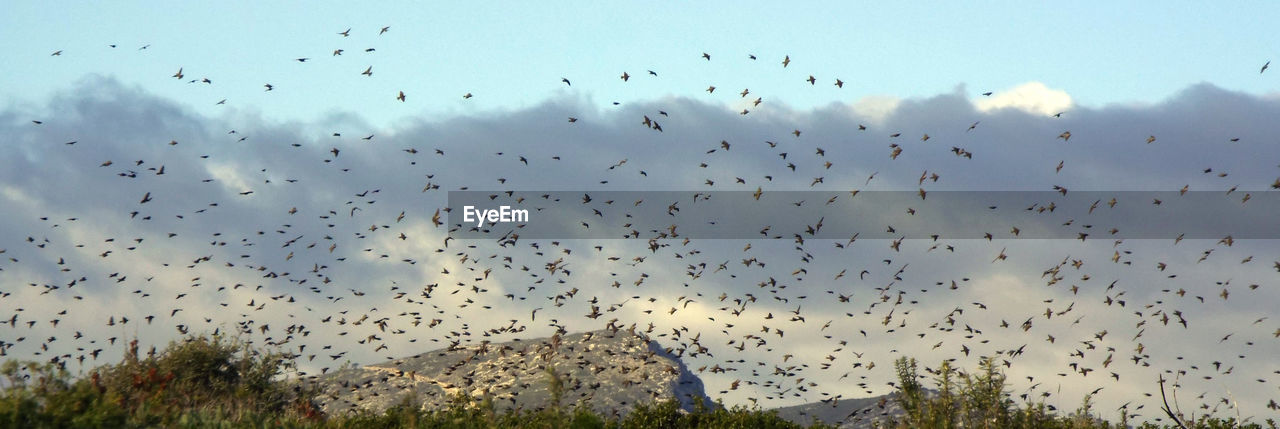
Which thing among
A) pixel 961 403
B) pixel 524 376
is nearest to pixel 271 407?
pixel 961 403

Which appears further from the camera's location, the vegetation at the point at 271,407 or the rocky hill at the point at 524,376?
the rocky hill at the point at 524,376

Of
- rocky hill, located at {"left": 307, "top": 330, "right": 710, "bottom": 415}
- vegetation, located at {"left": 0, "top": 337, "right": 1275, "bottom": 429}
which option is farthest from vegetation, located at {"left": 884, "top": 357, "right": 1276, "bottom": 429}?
rocky hill, located at {"left": 307, "top": 330, "right": 710, "bottom": 415}

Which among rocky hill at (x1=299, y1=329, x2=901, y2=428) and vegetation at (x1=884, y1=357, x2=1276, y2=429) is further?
rocky hill at (x1=299, y1=329, x2=901, y2=428)

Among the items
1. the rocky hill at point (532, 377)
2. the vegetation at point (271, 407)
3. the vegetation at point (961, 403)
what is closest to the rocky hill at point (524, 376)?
the rocky hill at point (532, 377)

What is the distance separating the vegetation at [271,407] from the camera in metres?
14.2

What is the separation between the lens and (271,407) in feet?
127

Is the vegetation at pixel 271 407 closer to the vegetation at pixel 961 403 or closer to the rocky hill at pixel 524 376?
the vegetation at pixel 961 403

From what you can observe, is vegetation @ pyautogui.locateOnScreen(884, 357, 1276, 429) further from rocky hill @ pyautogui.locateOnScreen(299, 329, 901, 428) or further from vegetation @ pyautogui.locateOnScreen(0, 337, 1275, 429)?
rocky hill @ pyautogui.locateOnScreen(299, 329, 901, 428)

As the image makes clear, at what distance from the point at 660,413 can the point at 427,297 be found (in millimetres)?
11065

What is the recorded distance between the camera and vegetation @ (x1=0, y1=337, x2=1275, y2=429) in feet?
46.5

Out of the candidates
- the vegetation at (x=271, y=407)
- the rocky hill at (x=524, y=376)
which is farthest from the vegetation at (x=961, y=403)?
the rocky hill at (x=524, y=376)

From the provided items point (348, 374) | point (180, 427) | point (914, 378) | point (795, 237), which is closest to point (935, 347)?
point (795, 237)

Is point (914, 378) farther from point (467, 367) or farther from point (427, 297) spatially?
Result: point (467, 367)

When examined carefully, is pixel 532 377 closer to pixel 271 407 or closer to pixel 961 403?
pixel 271 407
